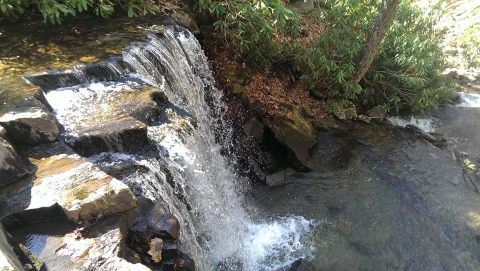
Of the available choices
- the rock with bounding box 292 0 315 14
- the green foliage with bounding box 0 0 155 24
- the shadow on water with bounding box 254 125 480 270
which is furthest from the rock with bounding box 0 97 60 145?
the rock with bounding box 292 0 315 14

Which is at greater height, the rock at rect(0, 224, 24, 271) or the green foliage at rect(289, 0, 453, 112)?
the green foliage at rect(289, 0, 453, 112)

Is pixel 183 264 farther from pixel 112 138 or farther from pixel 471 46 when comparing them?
pixel 471 46

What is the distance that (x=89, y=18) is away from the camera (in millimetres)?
7238

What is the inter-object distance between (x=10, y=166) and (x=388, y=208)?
6.26m

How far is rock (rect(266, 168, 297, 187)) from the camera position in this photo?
305 inches

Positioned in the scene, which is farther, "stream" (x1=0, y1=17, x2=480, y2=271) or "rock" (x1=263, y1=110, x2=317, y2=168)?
"rock" (x1=263, y1=110, x2=317, y2=168)

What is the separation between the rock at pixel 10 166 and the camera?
140 inches

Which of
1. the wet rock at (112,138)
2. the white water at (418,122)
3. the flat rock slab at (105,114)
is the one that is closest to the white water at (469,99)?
the white water at (418,122)

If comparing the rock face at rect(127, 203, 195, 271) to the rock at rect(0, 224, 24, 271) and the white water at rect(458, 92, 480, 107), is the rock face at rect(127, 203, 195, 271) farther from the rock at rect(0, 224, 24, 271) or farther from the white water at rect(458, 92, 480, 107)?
the white water at rect(458, 92, 480, 107)

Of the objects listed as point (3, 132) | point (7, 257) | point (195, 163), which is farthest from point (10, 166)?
point (195, 163)

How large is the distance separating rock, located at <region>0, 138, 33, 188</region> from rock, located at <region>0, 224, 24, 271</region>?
0.57 m

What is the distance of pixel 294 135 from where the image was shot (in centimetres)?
798

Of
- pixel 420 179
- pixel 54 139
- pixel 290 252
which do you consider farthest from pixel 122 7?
pixel 420 179

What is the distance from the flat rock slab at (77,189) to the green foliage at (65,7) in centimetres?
317
